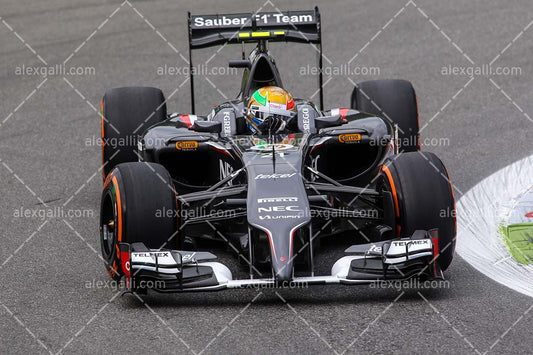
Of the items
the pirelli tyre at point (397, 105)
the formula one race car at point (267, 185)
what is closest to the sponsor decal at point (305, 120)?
the formula one race car at point (267, 185)

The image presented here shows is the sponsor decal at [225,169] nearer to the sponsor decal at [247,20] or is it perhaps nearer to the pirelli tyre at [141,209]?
the pirelli tyre at [141,209]

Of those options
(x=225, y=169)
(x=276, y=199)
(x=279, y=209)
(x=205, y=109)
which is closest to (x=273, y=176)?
(x=276, y=199)

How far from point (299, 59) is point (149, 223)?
25.9 feet

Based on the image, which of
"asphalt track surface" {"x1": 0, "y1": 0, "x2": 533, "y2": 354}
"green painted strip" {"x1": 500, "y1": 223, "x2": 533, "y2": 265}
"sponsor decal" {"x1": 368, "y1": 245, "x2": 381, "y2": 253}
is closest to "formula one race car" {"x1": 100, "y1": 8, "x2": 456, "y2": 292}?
"sponsor decal" {"x1": 368, "y1": 245, "x2": 381, "y2": 253}

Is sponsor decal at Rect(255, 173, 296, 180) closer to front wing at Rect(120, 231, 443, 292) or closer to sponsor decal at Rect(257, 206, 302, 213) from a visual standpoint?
sponsor decal at Rect(257, 206, 302, 213)

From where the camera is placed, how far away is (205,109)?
40.3ft

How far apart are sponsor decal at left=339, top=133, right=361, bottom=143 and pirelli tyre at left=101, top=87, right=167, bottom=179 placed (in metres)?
1.93

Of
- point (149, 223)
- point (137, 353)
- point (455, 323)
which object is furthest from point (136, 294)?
point (455, 323)

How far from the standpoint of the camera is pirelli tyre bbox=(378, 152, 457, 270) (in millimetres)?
6781

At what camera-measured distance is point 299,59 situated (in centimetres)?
1433

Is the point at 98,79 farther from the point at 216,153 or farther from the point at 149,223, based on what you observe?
the point at 149,223

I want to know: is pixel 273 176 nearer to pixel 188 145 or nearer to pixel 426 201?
pixel 426 201

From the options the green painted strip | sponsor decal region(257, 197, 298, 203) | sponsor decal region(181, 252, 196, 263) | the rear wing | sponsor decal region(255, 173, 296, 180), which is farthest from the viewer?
the rear wing

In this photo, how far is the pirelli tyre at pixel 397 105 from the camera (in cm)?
895
